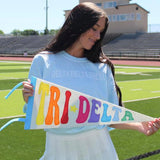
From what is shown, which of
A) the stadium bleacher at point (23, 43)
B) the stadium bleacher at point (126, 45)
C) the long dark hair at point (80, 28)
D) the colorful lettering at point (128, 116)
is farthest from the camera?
the stadium bleacher at point (23, 43)

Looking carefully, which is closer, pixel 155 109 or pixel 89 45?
pixel 89 45

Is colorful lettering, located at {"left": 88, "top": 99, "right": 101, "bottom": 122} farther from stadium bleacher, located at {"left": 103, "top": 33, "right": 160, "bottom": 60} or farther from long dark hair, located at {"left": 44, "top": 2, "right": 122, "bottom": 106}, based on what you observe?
stadium bleacher, located at {"left": 103, "top": 33, "right": 160, "bottom": 60}

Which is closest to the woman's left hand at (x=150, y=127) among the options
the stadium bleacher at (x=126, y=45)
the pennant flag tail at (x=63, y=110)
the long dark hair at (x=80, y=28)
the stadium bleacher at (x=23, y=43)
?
the pennant flag tail at (x=63, y=110)

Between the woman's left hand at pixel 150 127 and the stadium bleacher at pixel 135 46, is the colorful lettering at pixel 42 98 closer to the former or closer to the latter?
the woman's left hand at pixel 150 127

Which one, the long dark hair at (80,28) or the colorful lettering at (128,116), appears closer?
the colorful lettering at (128,116)

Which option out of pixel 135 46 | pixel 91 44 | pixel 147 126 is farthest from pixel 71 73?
pixel 135 46

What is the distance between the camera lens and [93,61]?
2150 millimetres

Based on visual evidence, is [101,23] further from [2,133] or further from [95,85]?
[2,133]

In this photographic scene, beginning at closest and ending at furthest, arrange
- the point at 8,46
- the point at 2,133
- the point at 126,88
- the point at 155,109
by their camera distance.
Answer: the point at 2,133 → the point at 155,109 → the point at 126,88 → the point at 8,46

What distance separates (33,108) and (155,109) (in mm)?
6945

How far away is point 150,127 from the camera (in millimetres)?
2129

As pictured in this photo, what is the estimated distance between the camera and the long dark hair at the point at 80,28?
2.04 metres

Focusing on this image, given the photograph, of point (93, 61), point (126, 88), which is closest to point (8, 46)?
point (126, 88)

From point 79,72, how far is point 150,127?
0.56 m
